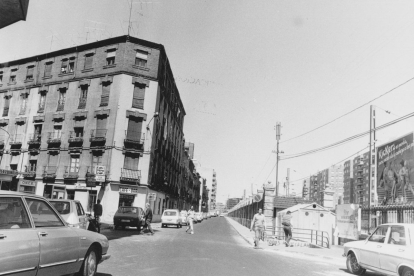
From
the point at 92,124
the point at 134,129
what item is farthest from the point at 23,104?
the point at 134,129

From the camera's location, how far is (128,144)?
1345 inches

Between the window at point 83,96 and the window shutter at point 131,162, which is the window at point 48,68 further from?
the window shutter at point 131,162

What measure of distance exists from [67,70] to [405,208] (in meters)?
35.2

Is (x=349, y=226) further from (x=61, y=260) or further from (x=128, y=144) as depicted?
(x=128, y=144)

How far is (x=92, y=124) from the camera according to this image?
115 ft

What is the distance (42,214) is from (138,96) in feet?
102

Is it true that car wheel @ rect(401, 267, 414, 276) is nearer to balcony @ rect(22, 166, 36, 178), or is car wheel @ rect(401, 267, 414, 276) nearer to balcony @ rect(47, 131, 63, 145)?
balcony @ rect(47, 131, 63, 145)

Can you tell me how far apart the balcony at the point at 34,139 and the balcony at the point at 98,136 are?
7.03m

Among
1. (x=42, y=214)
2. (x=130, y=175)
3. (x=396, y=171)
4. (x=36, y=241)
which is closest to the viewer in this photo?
(x=36, y=241)

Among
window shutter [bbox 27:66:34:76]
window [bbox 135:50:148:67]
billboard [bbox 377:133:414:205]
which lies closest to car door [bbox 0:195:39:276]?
billboard [bbox 377:133:414:205]

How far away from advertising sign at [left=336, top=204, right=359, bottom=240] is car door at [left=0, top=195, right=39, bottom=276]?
589 inches

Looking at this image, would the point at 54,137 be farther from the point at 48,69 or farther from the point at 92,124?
the point at 48,69

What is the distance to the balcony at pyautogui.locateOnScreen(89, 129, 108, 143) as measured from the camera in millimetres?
33844

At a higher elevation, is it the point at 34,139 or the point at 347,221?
the point at 34,139
